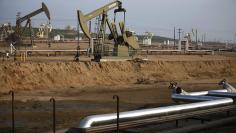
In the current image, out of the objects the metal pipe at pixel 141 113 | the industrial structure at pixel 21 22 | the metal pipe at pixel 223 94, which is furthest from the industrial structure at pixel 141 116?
the industrial structure at pixel 21 22

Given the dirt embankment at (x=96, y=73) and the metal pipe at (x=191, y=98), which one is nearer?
the metal pipe at (x=191, y=98)

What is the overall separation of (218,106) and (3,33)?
6530cm

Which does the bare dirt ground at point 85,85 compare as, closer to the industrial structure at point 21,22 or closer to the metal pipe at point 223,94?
the metal pipe at point 223,94

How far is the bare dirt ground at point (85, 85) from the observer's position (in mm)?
15438

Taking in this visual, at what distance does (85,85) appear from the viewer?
28.0 m

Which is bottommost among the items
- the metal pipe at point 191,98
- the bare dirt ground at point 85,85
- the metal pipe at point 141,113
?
the bare dirt ground at point 85,85

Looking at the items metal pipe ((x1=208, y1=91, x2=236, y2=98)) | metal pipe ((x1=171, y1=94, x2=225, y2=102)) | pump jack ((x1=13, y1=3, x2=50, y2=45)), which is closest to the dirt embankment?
metal pipe ((x1=171, y1=94, x2=225, y2=102))

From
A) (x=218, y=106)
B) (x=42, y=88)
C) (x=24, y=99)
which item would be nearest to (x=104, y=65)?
(x=42, y=88)

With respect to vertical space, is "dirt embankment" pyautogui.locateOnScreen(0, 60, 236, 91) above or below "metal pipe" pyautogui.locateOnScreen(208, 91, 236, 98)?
below

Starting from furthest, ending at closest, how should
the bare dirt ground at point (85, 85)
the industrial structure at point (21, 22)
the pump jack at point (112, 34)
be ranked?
1. the industrial structure at point (21, 22)
2. the pump jack at point (112, 34)
3. the bare dirt ground at point (85, 85)

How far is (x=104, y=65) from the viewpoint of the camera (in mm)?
30422

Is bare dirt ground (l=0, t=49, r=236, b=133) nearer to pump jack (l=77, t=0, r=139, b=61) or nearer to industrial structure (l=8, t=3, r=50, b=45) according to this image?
pump jack (l=77, t=0, r=139, b=61)

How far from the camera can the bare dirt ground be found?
15438 millimetres

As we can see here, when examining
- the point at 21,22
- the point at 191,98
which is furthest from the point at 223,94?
the point at 21,22
